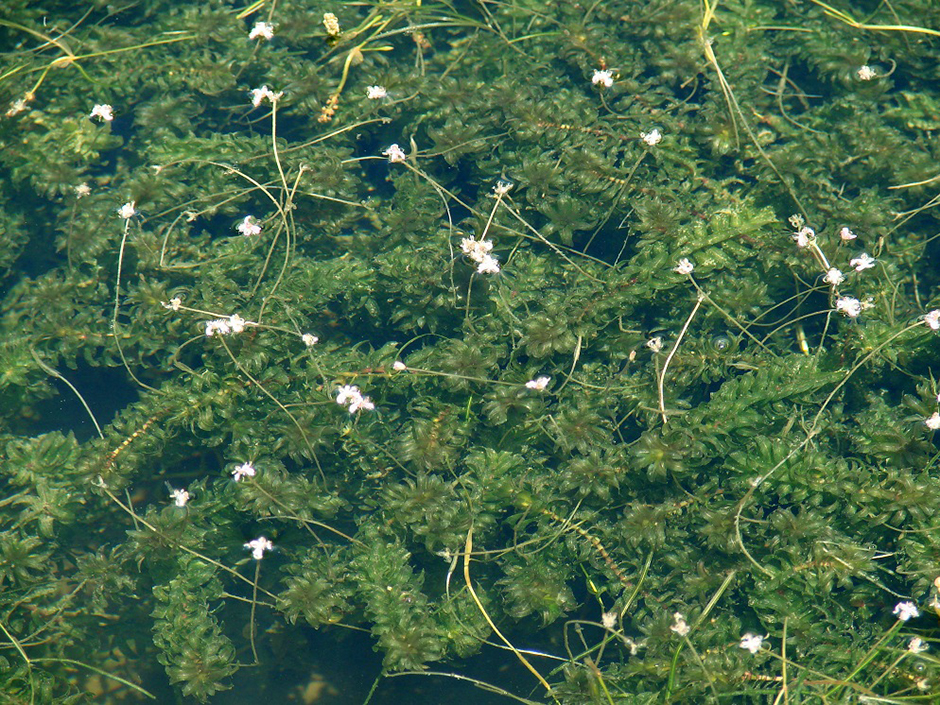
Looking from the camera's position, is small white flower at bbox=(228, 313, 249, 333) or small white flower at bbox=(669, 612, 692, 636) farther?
small white flower at bbox=(228, 313, 249, 333)

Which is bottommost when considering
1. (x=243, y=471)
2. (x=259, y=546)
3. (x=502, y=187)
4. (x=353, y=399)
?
(x=259, y=546)

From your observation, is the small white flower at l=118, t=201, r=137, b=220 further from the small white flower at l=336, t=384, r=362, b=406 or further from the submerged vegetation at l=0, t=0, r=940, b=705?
the small white flower at l=336, t=384, r=362, b=406

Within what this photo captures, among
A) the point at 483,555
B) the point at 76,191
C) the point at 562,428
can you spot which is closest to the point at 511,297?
the point at 562,428

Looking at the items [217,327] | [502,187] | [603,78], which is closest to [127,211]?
[217,327]

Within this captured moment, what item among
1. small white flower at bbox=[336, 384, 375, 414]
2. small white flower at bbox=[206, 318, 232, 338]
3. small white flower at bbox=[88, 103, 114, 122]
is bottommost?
small white flower at bbox=[336, 384, 375, 414]

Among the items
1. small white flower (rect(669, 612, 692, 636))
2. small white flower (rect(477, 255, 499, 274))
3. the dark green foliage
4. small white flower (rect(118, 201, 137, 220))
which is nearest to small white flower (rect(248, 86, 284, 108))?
small white flower (rect(118, 201, 137, 220))

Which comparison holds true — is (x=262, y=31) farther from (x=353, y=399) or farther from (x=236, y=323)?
(x=353, y=399)

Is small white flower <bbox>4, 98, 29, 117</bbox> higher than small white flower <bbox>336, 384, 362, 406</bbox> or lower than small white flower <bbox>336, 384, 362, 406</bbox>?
higher
